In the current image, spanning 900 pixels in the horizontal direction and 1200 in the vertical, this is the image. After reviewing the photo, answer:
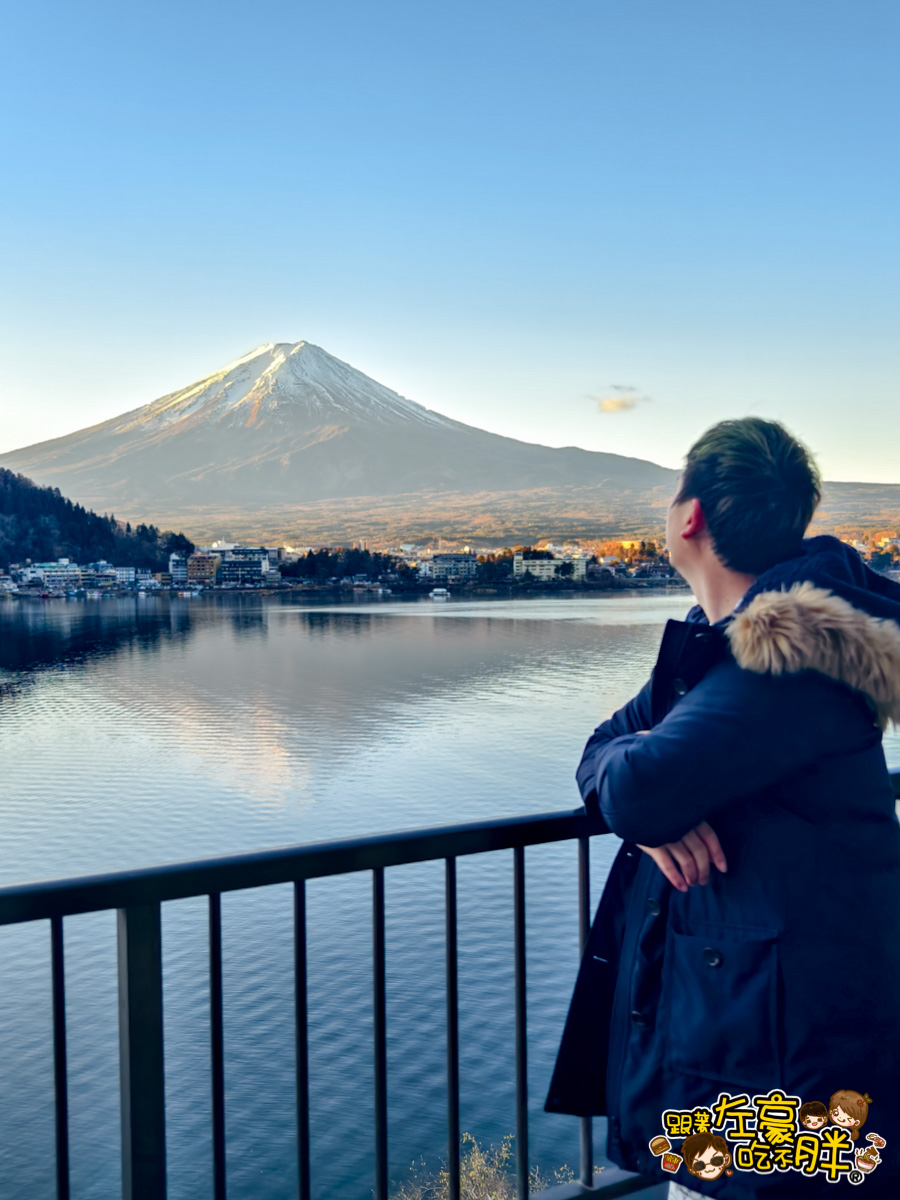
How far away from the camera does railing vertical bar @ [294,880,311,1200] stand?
1.60 meters

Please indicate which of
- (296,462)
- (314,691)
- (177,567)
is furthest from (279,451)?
(314,691)

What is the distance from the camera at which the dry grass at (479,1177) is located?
9086 millimetres

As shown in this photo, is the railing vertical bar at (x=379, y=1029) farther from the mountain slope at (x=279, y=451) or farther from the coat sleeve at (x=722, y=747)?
the mountain slope at (x=279, y=451)

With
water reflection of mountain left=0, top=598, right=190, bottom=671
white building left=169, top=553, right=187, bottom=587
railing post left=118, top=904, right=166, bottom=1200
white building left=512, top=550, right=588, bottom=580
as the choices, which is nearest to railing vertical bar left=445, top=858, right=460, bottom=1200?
railing post left=118, top=904, right=166, bottom=1200

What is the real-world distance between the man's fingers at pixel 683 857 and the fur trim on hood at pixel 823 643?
0.22 metres

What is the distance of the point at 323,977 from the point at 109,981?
329 centimetres

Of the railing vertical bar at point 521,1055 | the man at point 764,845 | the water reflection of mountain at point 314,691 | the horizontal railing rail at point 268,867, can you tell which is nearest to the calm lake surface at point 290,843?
the water reflection of mountain at point 314,691

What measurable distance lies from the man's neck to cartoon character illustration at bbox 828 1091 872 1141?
579mm

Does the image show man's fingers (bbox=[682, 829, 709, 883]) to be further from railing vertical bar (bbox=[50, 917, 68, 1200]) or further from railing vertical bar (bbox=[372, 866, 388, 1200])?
railing vertical bar (bbox=[50, 917, 68, 1200])

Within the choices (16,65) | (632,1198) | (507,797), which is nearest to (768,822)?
(632,1198)

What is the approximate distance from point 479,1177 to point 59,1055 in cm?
905

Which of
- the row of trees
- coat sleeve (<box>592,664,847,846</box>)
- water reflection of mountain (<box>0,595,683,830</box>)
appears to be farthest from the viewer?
the row of trees

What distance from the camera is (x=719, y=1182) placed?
1.34 metres

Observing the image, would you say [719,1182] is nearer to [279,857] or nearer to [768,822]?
[768,822]
